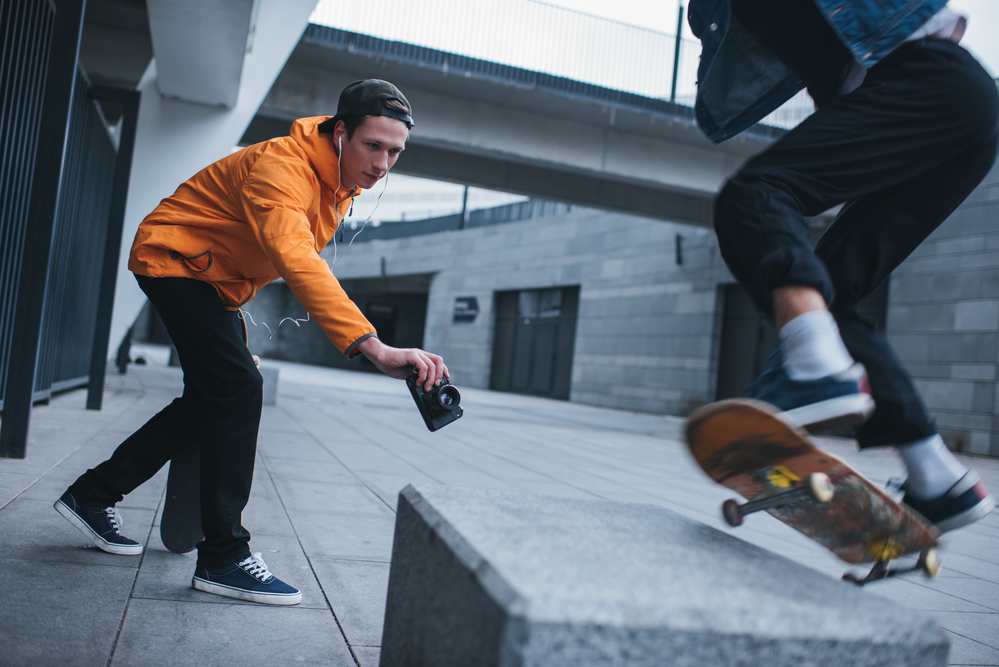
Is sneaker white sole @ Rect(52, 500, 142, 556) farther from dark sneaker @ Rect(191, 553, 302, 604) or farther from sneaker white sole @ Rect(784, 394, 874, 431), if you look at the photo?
sneaker white sole @ Rect(784, 394, 874, 431)

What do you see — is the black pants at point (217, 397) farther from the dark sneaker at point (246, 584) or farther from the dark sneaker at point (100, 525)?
the dark sneaker at point (100, 525)

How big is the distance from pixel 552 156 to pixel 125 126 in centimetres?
780

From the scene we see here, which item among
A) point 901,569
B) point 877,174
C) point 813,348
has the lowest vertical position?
point 901,569

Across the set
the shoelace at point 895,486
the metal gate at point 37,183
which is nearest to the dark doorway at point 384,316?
the metal gate at point 37,183

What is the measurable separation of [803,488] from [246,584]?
1.71 metres

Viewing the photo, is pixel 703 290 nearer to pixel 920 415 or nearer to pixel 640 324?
pixel 640 324

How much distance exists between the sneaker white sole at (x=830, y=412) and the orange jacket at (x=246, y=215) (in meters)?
1.38

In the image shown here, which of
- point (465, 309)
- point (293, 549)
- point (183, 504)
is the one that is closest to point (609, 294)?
point (465, 309)

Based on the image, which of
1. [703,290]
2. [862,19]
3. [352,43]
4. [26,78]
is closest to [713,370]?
[703,290]

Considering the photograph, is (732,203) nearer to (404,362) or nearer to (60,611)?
(404,362)

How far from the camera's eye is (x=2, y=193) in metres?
4.81

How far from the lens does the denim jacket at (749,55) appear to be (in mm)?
1679

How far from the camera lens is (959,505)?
5.92 ft

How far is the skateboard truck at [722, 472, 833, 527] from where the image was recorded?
5.04ft
